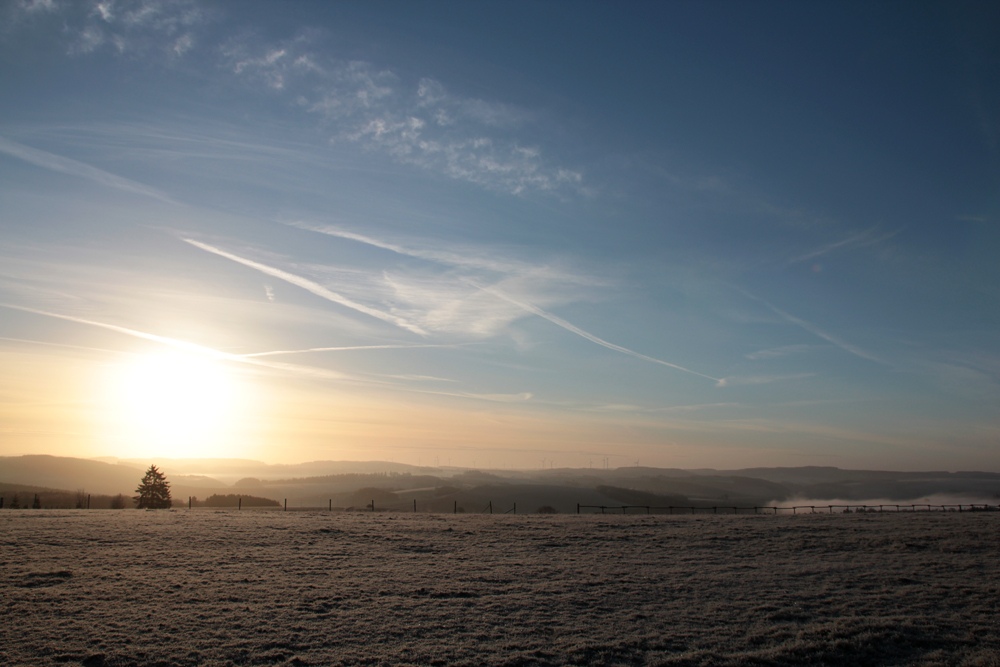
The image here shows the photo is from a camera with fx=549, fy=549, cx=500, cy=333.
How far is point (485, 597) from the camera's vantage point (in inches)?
837

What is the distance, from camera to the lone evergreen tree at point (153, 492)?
3409 inches

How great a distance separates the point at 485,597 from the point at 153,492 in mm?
90343

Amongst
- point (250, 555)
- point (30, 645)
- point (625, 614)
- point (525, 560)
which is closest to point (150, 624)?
point (30, 645)

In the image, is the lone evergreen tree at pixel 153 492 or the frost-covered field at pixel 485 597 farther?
the lone evergreen tree at pixel 153 492

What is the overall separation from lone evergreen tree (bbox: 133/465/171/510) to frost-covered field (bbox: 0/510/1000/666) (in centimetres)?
5597

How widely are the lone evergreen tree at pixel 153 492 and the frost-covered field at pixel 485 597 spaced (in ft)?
184

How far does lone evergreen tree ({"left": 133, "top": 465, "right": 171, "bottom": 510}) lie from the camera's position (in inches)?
3409

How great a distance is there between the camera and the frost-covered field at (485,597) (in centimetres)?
1538

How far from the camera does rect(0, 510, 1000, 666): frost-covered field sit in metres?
15.4

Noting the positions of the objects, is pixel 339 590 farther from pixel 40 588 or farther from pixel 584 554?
pixel 584 554

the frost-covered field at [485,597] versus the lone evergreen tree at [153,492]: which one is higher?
the frost-covered field at [485,597]

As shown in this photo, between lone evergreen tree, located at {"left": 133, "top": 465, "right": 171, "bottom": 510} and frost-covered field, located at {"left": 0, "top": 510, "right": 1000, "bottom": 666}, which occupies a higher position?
frost-covered field, located at {"left": 0, "top": 510, "right": 1000, "bottom": 666}

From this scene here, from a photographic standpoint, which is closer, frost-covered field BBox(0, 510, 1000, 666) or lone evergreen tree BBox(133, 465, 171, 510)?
frost-covered field BBox(0, 510, 1000, 666)

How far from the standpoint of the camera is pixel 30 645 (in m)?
15.0
